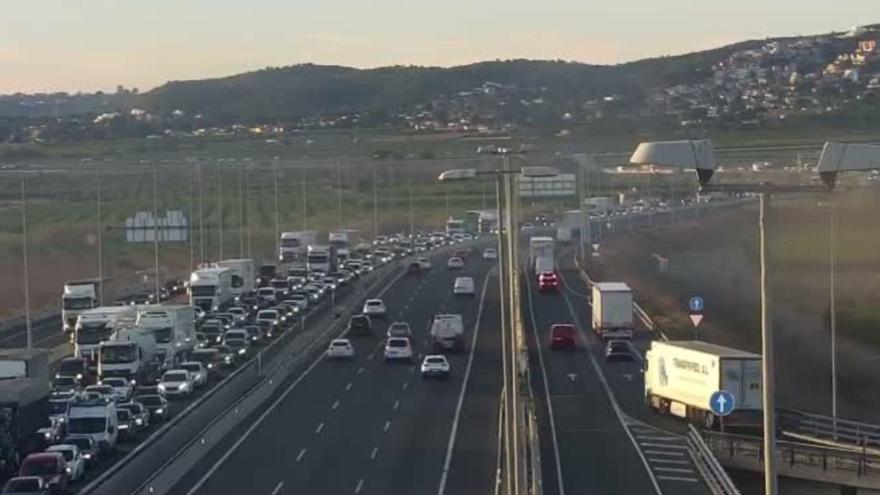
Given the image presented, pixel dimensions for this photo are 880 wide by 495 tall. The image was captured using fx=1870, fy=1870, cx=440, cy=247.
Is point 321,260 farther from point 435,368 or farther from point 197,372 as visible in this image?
point 197,372

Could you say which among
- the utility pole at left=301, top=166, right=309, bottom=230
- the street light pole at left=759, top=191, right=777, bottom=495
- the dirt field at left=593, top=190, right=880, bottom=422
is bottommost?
the dirt field at left=593, top=190, right=880, bottom=422

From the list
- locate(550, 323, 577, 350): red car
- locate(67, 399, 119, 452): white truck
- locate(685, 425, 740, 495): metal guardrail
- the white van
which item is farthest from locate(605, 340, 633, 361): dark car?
the white van

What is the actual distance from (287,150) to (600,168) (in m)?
35.7

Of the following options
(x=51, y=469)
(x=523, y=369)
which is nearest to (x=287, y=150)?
(x=523, y=369)

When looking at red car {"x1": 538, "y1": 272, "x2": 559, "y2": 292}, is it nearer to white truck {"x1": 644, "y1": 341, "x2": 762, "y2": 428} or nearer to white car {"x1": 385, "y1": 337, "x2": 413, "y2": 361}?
white car {"x1": 385, "y1": 337, "x2": 413, "y2": 361}

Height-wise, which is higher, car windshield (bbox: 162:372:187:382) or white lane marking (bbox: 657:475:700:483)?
car windshield (bbox: 162:372:187:382)

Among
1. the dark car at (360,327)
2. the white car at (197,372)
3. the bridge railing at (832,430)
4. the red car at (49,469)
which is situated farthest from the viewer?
the dark car at (360,327)

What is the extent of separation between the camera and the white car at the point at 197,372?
37.5 metres

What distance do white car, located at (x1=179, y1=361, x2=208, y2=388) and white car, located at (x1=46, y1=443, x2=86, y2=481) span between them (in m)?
11.0

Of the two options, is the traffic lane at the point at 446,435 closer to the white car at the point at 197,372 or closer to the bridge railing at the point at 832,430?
the white car at the point at 197,372

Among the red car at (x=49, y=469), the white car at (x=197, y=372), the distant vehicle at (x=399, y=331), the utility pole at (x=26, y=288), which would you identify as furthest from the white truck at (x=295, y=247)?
the red car at (x=49, y=469)

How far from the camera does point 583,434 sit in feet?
99.8

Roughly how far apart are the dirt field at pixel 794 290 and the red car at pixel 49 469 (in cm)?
1669

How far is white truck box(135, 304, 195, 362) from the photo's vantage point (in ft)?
137
